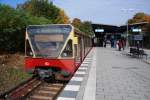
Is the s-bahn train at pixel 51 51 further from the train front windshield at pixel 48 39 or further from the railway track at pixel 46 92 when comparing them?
the railway track at pixel 46 92

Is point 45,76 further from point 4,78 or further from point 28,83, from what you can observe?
point 4,78

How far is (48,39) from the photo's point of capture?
14031mm

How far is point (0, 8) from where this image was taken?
28531mm

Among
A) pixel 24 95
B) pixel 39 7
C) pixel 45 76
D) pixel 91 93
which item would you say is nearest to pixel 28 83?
pixel 45 76

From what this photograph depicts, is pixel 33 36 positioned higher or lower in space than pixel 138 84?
higher

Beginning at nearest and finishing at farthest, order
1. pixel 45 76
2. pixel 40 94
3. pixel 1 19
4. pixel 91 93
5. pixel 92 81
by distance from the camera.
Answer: pixel 91 93
pixel 40 94
pixel 92 81
pixel 45 76
pixel 1 19

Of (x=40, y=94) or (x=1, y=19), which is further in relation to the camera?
(x=1, y=19)

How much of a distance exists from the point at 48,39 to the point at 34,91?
2983mm

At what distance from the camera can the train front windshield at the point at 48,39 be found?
45.4ft

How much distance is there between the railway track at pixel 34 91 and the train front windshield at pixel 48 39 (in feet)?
4.45

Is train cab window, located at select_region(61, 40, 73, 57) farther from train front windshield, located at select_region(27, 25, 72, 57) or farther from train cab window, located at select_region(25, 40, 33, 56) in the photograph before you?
train cab window, located at select_region(25, 40, 33, 56)

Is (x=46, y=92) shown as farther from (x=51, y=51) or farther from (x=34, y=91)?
(x=51, y=51)

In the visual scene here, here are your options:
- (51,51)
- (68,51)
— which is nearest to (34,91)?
(51,51)

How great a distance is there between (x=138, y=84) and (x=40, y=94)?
3.94 metres
